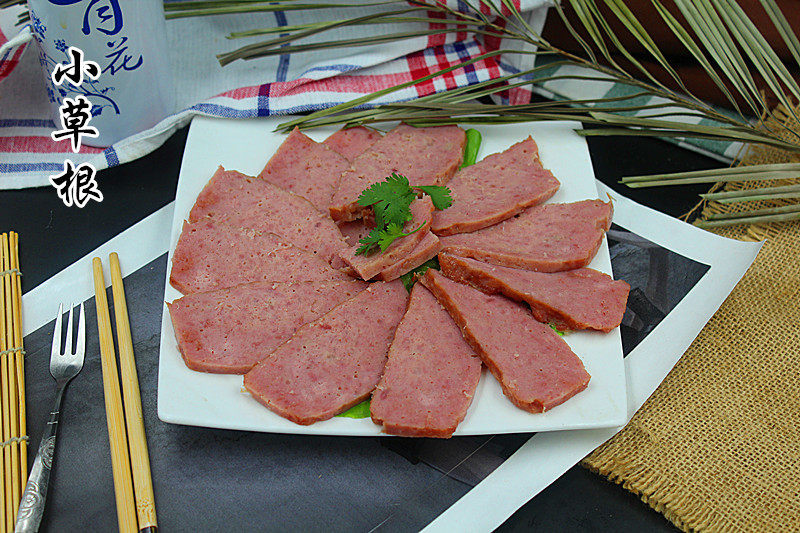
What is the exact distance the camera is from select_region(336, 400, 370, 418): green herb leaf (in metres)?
2.04

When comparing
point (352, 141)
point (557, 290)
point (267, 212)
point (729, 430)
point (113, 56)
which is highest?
point (113, 56)

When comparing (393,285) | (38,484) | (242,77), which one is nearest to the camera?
(38,484)

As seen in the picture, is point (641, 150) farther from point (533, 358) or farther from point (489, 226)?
point (533, 358)

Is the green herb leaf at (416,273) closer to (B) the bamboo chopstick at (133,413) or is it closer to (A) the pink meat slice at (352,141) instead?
(A) the pink meat slice at (352,141)

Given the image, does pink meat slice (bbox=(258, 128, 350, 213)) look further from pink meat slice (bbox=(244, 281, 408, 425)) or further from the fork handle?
the fork handle

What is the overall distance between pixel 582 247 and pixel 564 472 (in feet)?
2.48

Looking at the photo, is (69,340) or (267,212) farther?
(267,212)

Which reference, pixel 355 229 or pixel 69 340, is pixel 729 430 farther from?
pixel 69 340

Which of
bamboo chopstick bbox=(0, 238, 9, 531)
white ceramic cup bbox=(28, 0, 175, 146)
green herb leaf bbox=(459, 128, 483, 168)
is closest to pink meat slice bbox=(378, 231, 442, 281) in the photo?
green herb leaf bbox=(459, 128, 483, 168)

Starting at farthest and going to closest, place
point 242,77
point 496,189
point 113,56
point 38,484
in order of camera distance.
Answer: point 242,77 → point 113,56 → point 496,189 → point 38,484

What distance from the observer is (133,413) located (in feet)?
7.05

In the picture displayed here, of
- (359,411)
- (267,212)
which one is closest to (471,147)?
(267,212)

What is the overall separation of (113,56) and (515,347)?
1.86 metres

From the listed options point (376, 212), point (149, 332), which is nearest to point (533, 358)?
point (376, 212)
